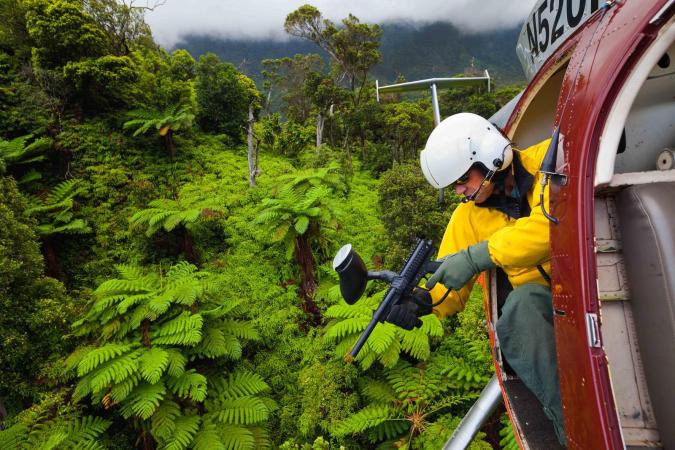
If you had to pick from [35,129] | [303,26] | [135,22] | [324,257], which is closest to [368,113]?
[303,26]

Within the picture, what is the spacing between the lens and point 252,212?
396 inches

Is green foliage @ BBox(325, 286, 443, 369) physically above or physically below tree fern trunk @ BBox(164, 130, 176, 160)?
below

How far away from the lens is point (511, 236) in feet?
6.12

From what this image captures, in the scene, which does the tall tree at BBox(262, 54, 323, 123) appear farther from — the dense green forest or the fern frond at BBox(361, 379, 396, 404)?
the fern frond at BBox(361, 379, 396, 404)

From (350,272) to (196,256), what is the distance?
7.66 metres

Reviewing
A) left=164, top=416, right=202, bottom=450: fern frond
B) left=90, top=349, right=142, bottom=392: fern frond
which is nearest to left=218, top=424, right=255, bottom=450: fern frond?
left=164, top=416, right=202, bottom=450: fern frond

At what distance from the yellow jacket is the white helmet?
0.70 ft

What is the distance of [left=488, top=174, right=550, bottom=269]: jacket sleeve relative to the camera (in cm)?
180

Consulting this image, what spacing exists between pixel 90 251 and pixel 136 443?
5808 mm

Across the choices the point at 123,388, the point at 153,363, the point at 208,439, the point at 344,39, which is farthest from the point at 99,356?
the point at 344,39

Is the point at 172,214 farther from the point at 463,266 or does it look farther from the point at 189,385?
the point at 463,266

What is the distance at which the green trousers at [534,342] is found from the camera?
6.19 feet

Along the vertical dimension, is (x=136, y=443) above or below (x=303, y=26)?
below

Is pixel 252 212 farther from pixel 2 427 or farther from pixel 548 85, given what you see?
pixel 548 85
